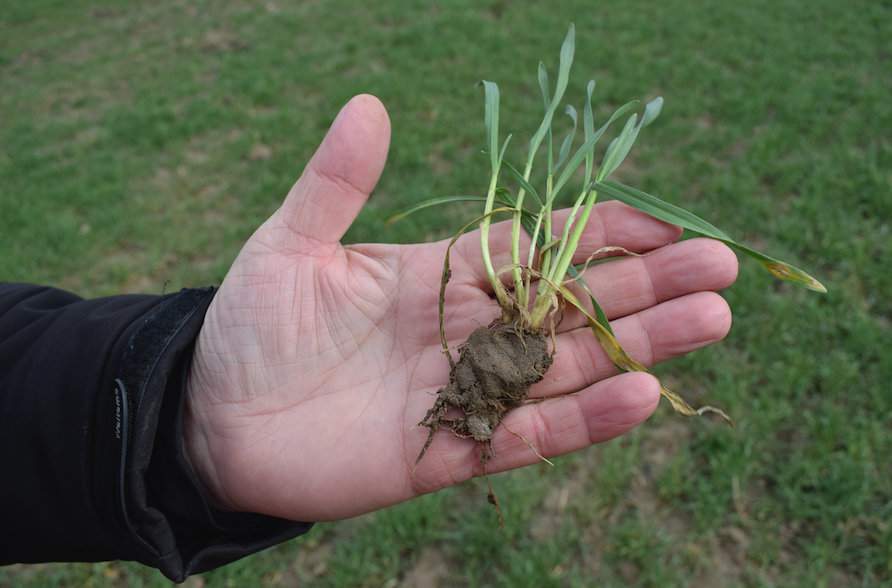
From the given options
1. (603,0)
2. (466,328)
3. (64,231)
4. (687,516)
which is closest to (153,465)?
(466,328)

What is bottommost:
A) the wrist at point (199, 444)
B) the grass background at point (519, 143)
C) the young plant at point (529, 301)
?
the grass background at point (519, 143)

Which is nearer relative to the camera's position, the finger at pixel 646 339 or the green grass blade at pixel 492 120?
the finger at pixel 646 339

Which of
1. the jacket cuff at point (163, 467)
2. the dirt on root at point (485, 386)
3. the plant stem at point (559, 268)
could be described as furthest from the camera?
the plant stem at point (559, 268)

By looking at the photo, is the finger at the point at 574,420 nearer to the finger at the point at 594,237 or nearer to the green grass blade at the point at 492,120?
the finger at the point at 594,237

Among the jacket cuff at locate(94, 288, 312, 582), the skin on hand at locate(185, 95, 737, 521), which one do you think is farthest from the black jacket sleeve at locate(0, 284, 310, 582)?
the skin on hand at locate(185, 95, 737, 521)

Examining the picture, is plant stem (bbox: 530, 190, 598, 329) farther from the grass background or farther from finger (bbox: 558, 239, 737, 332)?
the grass background

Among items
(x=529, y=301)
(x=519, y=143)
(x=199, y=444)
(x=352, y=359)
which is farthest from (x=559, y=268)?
(x=519, y=143)

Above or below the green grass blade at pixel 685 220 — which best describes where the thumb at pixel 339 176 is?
above

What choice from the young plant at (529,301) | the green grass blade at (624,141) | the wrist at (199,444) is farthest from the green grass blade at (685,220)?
the wrist at (199,444)

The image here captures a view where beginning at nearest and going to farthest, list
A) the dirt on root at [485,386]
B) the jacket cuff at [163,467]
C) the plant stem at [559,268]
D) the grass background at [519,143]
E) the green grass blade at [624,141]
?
the jacket cuff at [163,467], the dirt on root at [485,386], the plant stem at [559,268], the green grass blade at [624,141], the grass background at [519,143]
